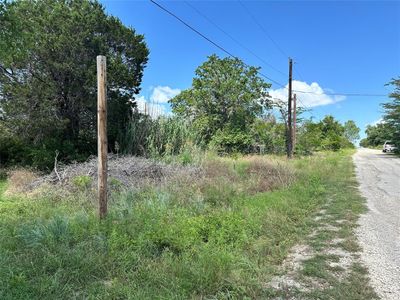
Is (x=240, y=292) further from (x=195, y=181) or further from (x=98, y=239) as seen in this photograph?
(x=195, y=181)

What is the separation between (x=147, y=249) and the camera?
4.80 metres

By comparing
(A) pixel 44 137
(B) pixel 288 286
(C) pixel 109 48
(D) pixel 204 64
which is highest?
(D) pixel 204 64

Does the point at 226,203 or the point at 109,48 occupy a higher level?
the point at 109,48

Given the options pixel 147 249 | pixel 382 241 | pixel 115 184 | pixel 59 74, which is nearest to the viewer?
pixel 147 249

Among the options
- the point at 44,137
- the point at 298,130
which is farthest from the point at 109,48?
the point at 298,130

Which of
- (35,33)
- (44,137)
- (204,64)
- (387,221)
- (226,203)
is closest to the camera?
(387,221)

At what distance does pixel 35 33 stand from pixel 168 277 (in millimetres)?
14282

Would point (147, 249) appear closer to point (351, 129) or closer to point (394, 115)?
point (394, 115)

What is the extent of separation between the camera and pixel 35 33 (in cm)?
1488

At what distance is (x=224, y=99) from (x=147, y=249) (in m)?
24.8

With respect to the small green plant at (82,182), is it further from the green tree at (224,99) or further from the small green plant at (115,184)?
the green tree at (224,99)

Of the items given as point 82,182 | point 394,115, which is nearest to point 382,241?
point 82,182

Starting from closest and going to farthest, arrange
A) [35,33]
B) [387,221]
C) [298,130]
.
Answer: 1. [387,221]
2. [35,33]
3. [298,130]

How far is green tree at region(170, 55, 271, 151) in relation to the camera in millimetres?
28188
